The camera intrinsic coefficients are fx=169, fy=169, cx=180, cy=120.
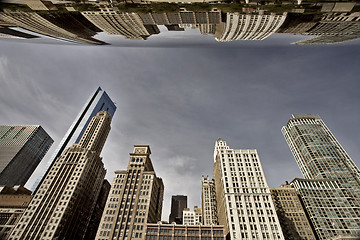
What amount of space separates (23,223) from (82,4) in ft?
328

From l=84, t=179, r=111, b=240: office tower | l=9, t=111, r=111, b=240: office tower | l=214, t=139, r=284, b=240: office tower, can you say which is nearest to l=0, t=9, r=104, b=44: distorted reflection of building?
l=214, t=139, r=284, b=240: office tower

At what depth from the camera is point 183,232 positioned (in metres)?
62.2

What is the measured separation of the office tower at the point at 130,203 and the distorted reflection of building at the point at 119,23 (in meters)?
73.4

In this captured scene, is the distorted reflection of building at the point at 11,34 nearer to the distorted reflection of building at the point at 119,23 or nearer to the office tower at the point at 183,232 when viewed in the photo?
the distorted reflection of building at the point at 119,23

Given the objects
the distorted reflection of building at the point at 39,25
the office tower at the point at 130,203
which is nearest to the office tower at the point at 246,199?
the office tower at the point at 130,203

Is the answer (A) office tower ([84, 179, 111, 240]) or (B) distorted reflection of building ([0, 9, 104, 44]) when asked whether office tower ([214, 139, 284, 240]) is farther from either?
(A) office tower ([84, 179, 111, 240])

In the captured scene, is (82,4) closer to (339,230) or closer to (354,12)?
(354,12)

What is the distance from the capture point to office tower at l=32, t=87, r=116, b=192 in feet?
459

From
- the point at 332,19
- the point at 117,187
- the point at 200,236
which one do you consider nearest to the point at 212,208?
the point at 200,236

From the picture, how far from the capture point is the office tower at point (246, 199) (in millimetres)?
61000

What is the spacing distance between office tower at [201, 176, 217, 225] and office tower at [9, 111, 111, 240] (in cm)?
7134

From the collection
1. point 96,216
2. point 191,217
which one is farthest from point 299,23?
point 191,217

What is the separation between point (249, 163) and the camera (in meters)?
82.0

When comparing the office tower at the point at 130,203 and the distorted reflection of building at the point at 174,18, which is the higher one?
the office tower at the point at 130,203
